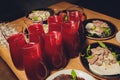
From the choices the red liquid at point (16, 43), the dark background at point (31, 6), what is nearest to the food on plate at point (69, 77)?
the red liquid at point (16, 43)

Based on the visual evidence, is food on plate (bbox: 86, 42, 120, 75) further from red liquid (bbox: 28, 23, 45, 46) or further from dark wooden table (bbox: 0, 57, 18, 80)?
dark wooden table (bbox: 0, 57, 18, 80)

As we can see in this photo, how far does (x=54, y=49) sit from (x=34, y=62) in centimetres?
15

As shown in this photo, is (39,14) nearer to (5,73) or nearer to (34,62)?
(5,73)

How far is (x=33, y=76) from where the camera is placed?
101 centimetres

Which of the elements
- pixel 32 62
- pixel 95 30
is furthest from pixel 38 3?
pixel 32 62

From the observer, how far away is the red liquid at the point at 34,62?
94 cm

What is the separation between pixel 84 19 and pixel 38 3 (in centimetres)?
235

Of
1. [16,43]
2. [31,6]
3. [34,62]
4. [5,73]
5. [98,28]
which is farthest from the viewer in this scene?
[31,6]

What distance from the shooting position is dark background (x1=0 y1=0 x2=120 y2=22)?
3594mm

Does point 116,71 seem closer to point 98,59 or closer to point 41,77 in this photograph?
point 98,59

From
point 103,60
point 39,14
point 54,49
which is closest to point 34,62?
point 54,49

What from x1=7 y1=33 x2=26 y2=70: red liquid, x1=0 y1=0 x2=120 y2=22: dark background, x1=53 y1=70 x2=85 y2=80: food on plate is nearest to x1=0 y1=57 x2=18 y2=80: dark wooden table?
x1=7 y1=33 x2=26 y2=70: red liquid

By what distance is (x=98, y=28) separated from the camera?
1548mm

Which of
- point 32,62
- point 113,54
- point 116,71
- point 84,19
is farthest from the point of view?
point 84,19
